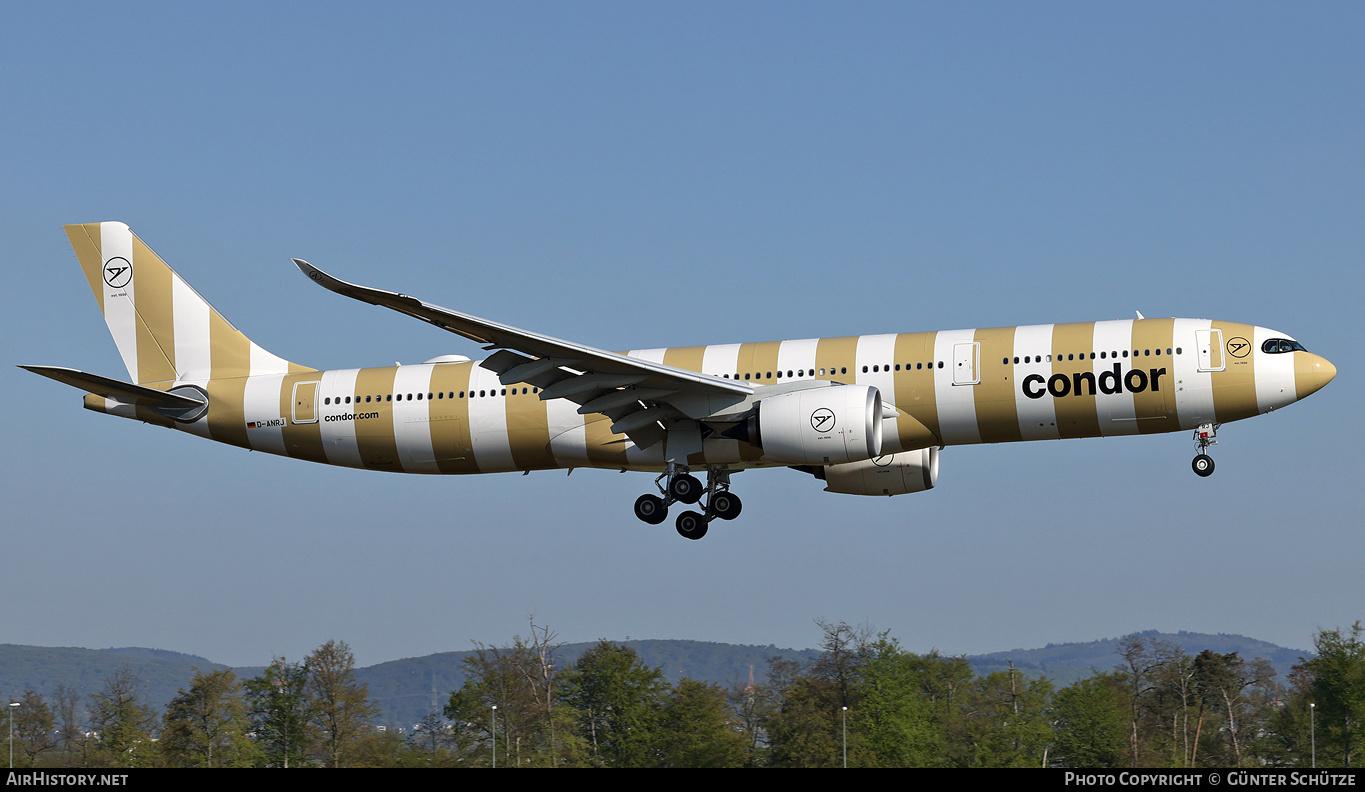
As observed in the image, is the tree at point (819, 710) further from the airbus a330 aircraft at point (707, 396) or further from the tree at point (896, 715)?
the airbus a330 aircraft at point (707, 396)

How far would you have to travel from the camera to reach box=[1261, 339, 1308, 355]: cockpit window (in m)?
29.8

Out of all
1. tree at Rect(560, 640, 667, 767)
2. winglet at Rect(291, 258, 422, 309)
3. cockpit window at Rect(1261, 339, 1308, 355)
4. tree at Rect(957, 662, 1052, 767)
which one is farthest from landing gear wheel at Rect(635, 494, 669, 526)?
tree at Rect(957, 662, 1052, 767)

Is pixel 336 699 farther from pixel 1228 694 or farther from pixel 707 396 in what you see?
pixel 1228 694

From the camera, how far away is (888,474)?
35656mm

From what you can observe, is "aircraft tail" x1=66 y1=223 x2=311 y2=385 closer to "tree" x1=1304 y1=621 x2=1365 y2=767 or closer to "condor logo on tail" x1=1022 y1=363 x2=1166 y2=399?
"condor logo on tail" x1=1022 y1=363 x2=1166 y2=399

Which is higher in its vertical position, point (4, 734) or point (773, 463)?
point (773, 463)

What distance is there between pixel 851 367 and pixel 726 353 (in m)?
3.42

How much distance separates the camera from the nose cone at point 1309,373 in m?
29.6

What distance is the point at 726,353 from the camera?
109 feet

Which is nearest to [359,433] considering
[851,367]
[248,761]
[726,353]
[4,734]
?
[726,353]

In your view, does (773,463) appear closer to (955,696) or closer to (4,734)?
(955,696)

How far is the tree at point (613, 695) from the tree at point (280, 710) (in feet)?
42.1

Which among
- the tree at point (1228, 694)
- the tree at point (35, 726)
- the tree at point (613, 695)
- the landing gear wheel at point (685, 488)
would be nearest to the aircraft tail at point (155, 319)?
the landing gear wheel at point (685, 488)
